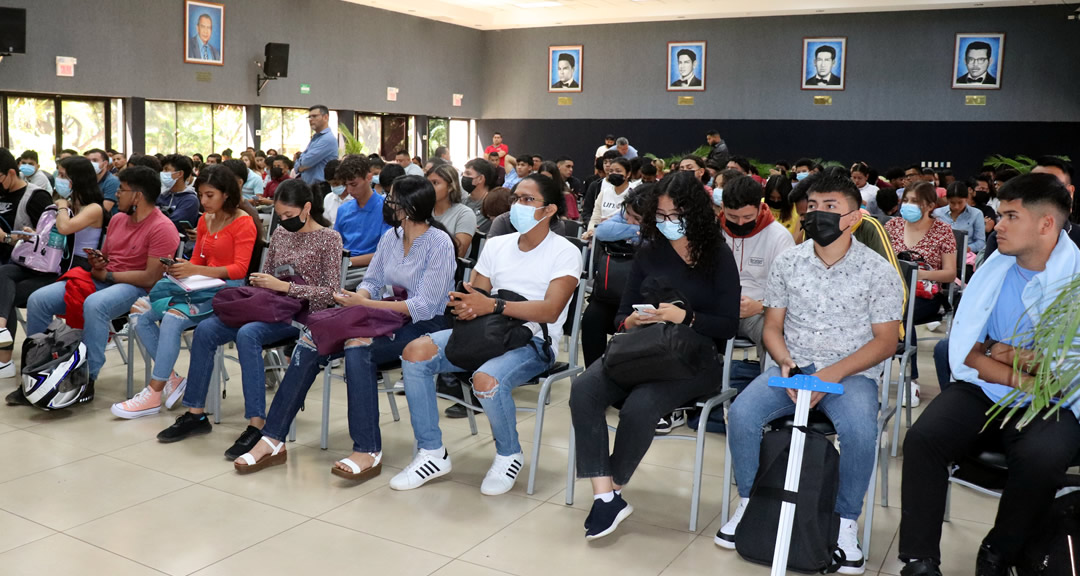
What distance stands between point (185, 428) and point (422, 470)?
1.28 metres

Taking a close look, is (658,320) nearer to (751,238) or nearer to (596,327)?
(751,238)

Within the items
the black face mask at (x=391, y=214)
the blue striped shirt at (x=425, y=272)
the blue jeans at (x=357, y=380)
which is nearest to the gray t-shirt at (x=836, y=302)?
the blue striped shirt at (x=425, y=272)

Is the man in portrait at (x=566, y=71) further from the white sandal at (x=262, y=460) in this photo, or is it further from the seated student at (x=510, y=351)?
the white sandal at (x=262, y=460)

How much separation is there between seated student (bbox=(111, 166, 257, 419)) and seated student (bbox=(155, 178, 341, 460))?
0.26 metres

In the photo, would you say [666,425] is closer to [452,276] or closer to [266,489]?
[452,276]

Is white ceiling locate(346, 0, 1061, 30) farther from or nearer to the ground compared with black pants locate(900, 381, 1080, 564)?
farther from the ground

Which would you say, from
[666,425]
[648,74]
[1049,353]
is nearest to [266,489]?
[666,425]

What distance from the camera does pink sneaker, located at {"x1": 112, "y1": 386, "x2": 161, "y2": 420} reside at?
14.4 feet

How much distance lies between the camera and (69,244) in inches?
197

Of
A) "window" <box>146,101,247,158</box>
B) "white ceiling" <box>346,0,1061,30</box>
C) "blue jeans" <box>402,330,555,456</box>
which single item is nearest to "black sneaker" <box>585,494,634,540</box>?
"blue jeans" <box>402,330,555,456</box>

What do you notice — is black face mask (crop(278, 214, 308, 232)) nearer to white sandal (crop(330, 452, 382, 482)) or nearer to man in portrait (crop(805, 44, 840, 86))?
white sandal (crop(330, 452, 382, 482))

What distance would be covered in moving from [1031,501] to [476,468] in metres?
2.13

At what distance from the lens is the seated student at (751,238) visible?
407cm

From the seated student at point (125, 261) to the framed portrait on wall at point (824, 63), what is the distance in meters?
13.8
